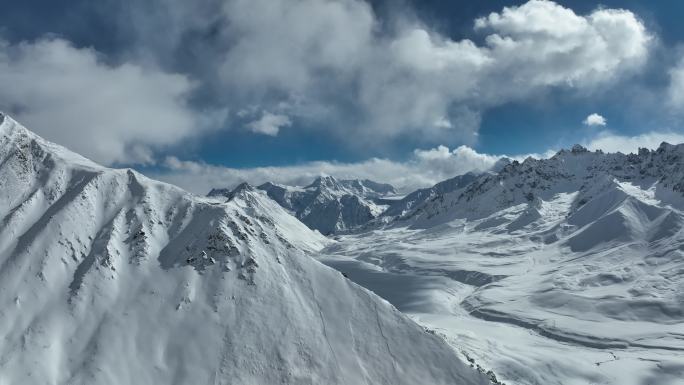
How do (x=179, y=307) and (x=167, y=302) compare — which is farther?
(x=167, y=302)

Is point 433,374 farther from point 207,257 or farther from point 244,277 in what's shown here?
point 207,257

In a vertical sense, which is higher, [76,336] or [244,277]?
[244,277]

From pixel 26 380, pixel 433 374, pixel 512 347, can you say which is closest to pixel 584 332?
pixel 512 347

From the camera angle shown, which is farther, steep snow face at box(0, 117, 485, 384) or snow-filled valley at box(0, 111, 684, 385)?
snow-filled valley at box(0, 111, 684, 385)

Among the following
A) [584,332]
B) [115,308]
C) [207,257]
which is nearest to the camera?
[115,308]

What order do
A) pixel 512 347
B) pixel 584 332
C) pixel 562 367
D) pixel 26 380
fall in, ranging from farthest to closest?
pixel 584 332, pixel 512 347, pixel 562 367, pixel 26 380

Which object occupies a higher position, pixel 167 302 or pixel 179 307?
pixel 167 302

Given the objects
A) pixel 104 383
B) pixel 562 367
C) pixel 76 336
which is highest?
pixel 76 336

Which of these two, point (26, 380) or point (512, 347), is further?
point (512, 347)
